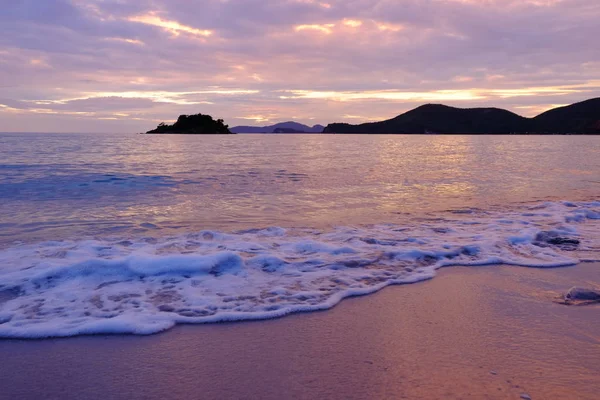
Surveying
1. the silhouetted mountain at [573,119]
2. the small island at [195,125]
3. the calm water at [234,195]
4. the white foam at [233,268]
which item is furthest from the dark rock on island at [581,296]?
the silhouetted mountain at [573,119]

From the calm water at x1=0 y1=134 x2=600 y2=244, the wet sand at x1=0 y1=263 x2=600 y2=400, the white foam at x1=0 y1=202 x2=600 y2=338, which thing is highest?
the wet sand at x1=0 y1=263 x2=600 y2=400

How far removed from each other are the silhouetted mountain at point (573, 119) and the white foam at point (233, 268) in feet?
532

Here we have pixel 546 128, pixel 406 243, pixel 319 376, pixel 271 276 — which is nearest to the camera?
pixel 319 376

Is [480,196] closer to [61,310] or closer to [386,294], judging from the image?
[386,294]

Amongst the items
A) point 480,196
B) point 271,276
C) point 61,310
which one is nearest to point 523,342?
point 271,276

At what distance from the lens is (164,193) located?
15.1 metres

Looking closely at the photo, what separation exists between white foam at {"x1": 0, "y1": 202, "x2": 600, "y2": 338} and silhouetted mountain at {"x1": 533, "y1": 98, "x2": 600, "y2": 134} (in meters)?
162

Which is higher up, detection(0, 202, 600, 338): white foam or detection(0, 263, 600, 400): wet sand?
detection(0, 263, 600, 400): wet sand

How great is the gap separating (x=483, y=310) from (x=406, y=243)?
3.20 m

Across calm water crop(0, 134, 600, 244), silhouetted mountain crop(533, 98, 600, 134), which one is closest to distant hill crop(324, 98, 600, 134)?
silhouetted mountain crop(533, 98, 600, 134)

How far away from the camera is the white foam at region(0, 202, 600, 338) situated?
15.5 ft

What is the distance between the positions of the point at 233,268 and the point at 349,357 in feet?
9.97

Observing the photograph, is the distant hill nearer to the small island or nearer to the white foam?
the small island

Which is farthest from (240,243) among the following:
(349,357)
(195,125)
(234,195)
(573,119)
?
(573,119)
